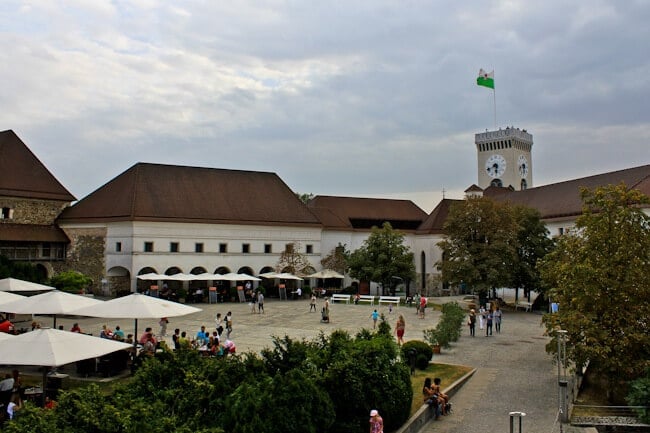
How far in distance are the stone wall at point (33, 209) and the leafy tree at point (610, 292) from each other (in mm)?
41208

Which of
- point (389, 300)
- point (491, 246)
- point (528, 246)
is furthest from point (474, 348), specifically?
point (528, 246)

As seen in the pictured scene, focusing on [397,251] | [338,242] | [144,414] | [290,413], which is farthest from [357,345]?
[338,242]

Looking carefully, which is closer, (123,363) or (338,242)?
(123,363)

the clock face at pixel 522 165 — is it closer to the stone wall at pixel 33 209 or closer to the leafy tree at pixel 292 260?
the leafy tree at pixel 292 260

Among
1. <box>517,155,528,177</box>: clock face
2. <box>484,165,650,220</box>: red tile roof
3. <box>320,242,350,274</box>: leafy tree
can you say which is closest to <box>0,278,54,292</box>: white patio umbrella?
<box>320,242,350,274</box>: leafy tree

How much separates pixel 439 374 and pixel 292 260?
34907 millimetres

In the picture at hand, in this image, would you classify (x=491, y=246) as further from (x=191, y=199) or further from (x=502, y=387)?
(x=191, y=199)

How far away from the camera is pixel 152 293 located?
42.7m

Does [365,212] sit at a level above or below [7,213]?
above

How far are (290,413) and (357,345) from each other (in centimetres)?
422

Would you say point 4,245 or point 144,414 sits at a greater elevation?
point 4,245

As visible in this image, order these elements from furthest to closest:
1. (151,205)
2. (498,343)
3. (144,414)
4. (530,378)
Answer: (151,205)
(498,343)
(530,378)
(144,414)

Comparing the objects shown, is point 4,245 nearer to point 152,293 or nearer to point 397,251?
point 152,293

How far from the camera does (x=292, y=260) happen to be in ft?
176
